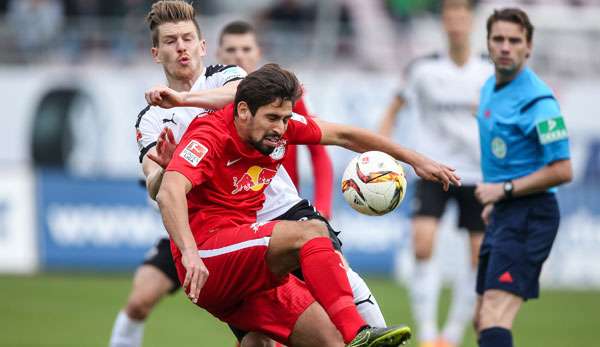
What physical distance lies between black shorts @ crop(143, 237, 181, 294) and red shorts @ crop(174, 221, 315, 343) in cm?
171

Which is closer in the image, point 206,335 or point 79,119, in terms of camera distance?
point 206,335

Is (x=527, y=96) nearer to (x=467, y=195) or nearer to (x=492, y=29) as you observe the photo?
(x=492, y=29)

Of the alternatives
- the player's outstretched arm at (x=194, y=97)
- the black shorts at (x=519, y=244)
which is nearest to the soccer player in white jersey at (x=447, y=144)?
the black shorts at (x=519, y=244)

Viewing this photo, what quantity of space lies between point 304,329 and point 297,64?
36.4ft

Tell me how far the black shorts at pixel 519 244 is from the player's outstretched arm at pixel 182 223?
83.4 inches

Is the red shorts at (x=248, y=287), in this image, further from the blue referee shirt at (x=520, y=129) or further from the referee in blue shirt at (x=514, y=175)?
the blue referee shirt at (x=520, y=129)

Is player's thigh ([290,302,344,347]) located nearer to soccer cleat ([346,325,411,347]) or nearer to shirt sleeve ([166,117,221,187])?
soccer cleat ([346,325,411,347])

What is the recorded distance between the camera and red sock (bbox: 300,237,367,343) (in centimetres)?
583

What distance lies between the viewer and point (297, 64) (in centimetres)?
1730

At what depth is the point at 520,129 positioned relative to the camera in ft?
23.1

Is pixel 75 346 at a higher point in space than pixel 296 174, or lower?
lower

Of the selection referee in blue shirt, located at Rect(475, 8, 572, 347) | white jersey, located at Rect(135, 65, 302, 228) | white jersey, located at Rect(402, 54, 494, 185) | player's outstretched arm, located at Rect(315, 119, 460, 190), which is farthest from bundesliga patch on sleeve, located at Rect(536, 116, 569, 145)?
white jersey, located at Rect(402, 54, 494, 185)

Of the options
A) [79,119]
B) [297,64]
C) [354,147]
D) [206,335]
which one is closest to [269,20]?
[297,64]

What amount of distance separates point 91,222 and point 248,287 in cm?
999
